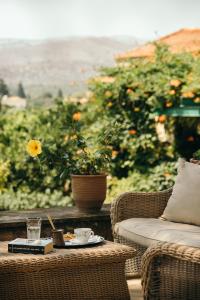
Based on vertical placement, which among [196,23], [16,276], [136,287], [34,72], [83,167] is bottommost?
[136,287]

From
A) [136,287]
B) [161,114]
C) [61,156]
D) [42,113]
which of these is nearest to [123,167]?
[161,114]

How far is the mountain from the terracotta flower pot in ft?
15.0

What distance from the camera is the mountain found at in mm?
9156

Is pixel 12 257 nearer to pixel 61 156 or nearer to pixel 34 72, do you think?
pixel 61 156

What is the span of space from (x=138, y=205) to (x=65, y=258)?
108 cm

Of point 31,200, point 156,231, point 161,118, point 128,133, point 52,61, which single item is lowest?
point 31,200

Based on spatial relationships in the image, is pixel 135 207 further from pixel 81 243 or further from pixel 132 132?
pixel 132 132

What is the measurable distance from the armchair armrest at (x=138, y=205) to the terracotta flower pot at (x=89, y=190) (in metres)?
0.38

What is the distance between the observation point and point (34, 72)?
937 cm

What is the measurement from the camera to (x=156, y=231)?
11.3 ft

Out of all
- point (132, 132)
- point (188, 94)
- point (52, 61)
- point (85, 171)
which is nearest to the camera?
point (85, 171)

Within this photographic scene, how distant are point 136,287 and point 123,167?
9.24ft

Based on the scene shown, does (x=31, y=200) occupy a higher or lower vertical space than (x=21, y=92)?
lower

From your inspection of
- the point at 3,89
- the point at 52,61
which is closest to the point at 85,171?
the point at 3,89
